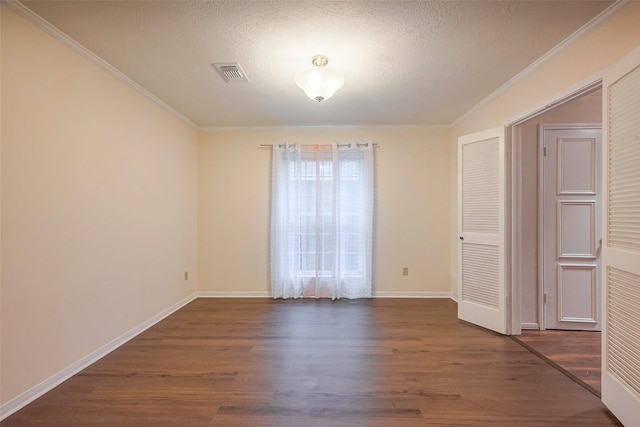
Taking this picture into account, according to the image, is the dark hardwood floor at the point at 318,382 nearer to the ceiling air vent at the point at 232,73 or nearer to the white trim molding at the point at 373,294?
the white trim molding at the point at 373,294

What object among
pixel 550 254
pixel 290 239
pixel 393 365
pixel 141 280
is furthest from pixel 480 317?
pixel 141 280

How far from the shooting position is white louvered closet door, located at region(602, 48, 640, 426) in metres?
1.49

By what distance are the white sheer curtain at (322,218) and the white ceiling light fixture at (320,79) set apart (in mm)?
1702

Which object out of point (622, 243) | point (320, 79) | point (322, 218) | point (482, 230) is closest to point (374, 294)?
point (322, 218)

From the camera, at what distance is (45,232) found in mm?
1851

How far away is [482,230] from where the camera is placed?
2.95 m

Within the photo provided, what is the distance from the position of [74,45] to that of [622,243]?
Result: 3.77 m

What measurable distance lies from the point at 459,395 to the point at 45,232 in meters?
2.94

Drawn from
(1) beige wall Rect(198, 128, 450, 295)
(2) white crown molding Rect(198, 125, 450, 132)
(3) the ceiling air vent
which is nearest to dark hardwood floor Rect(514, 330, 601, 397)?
(1) beige wall Rect(198, 128, 450, 295)

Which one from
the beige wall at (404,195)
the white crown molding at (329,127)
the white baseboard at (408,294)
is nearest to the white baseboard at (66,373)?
the beige wall at (404,195)

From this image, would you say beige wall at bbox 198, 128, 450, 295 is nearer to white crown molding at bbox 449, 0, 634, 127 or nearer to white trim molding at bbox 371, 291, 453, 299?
white trim molding at bbox 371, 291, 453, 299

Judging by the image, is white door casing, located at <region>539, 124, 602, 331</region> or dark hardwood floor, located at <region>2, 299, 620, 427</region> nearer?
dark hardwood floor, located at <region>2, 299, 620, 427</region>

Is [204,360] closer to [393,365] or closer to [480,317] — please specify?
[393,365]

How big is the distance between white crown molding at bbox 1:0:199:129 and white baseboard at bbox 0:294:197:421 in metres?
2.31
